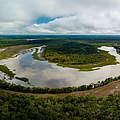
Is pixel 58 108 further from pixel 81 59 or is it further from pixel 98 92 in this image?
pixel 81 59

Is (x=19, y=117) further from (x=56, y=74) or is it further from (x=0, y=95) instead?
(x=56, y=74)

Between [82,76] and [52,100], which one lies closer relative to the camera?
[52,100]

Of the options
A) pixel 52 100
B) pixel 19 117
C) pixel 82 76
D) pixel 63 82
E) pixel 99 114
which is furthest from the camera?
pixel 82 76

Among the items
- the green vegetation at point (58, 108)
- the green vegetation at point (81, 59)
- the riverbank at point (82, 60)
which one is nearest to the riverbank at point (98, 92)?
Result: the green vegetation at point (58, 108)

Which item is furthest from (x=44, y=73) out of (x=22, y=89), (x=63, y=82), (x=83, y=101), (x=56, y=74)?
(x=83, y=101)

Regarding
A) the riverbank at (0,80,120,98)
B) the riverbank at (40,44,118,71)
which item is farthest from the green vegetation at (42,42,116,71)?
the riverbank at (0,80,120,98)

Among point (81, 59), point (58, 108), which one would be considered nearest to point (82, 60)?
point (81, 59)

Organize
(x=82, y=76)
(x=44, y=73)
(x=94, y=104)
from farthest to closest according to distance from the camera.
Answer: (x=44, y=73) → (x=82, y=76) → (x=94, y=104)

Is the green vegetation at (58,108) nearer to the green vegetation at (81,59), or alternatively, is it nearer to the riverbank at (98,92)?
the riverbank at (98,92)
